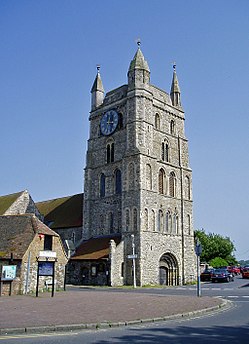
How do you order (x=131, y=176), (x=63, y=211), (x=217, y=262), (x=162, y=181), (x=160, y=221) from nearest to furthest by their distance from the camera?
(x=131, y=176)
(x=160, y=221)
(x=162, y=181)
(x=63, y=211)
(x=217, y=262)

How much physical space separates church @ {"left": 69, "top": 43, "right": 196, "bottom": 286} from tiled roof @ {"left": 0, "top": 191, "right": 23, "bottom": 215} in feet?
28.8

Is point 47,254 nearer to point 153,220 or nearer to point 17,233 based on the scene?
point 17,233

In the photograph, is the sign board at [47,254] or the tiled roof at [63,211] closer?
the sign board at [47,254]

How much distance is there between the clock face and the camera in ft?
153

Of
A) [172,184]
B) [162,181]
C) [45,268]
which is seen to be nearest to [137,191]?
[162,181]

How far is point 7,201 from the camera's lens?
4819 cm

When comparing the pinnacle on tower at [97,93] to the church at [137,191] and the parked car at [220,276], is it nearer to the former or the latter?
the church at [137,191]

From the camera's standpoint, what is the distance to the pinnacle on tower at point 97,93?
5128cm

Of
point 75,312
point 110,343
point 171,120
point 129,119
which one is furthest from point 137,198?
point 110,343

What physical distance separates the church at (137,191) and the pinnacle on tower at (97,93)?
0.33 metres

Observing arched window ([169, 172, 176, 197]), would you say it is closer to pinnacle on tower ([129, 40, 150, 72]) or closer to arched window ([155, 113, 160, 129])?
arched window ([155, 113, 160, 129])

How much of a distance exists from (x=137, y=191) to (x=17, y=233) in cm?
1497

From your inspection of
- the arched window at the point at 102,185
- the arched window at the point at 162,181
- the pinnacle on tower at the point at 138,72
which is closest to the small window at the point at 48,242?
the arched window at the point at 102,185

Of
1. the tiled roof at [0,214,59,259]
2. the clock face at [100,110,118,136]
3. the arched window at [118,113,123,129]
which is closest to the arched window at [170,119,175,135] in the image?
the arched window at [118,113,123,129]
